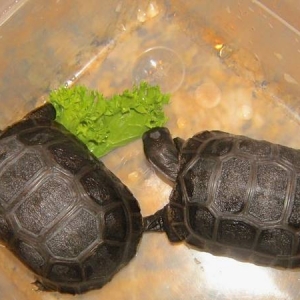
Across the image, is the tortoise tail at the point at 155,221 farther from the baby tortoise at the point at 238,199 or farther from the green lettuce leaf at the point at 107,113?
the green lettuce leaf at the point at 107,113

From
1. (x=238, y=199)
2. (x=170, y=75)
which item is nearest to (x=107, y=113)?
(x=170, y=75)

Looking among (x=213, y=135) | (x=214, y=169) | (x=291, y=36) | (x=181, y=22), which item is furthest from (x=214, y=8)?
(x=214, y=169)

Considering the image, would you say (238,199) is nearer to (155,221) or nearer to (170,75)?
(155,221)

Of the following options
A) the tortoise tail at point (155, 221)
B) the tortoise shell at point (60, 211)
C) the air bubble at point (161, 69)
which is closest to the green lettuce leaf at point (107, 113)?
the tortoise shell at point (60, 211)

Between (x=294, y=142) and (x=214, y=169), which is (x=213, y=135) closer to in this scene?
(x=214, y=169)

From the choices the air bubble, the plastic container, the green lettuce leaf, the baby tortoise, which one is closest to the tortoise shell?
the green lettuce leaf
